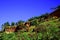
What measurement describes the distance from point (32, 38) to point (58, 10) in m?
18.6

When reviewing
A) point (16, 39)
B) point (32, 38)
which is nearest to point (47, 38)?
point (32, 38)

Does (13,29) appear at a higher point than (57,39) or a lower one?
higher

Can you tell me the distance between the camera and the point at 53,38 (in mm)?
20031

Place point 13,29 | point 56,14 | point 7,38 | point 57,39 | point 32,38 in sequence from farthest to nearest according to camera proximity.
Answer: point 13,29
point 56,14
point 7,38
point 32,38
point 57,39

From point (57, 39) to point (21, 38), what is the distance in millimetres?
8166

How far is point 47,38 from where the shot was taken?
21.2 metres

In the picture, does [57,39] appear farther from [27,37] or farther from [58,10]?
[58,10]

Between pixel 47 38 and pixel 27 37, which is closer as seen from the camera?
pixel 47 38

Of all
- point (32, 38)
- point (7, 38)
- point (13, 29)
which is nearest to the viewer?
point (32, 38)

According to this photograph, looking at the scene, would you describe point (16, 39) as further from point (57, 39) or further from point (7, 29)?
point (7, 29)

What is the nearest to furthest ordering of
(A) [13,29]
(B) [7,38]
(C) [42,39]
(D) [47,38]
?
(D) [47,38]
(C) [42,39]
(B) [7,38]
(A) [13,29]

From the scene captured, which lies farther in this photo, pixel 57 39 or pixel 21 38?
pixel 21 38

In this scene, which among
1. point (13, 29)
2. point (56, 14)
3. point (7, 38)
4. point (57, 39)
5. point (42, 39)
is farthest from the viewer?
point (13, 29)

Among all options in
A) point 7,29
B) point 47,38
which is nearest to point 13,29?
point 7,29
